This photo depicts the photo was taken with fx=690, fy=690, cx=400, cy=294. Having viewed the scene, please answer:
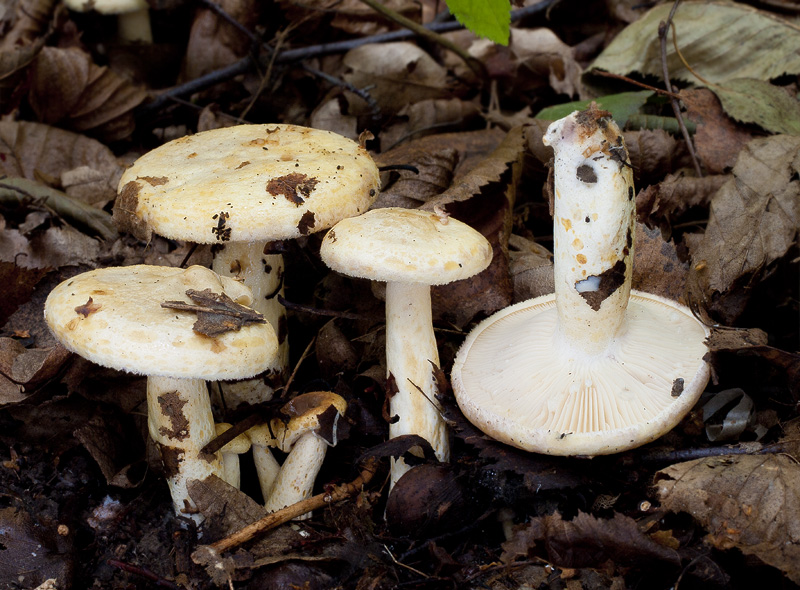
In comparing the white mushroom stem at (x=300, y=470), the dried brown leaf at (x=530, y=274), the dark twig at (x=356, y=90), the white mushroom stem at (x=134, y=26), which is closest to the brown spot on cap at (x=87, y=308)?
the white mushroom stem at (x=300, y=470)

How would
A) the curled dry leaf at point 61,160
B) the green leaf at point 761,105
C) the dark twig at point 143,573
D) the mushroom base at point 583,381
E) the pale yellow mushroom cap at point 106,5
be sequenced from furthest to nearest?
the pale yellow mushroom cap at point 106,5 < the curled dry leaf at point 61,160 < the green leaf at point 761,105 < the dark twig at point 143,573 < the mushroom base at point 583,381

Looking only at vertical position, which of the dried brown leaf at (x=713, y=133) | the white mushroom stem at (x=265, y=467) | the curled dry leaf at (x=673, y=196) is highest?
the dried brown leaf at (x=713, y=133)

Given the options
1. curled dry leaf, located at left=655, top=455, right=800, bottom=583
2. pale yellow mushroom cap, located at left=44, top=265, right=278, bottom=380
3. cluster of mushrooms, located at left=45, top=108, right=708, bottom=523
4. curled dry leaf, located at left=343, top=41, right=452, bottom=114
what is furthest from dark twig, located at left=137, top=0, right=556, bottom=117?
curled dry leaf, located at left=655, top=455, right=800, bottom=583

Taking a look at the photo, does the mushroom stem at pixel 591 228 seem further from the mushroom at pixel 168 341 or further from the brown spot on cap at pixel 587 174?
the mushroom at pixel 168 341

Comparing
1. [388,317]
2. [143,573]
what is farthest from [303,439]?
[143,573]

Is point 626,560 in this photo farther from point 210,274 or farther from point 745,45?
point 745,45
